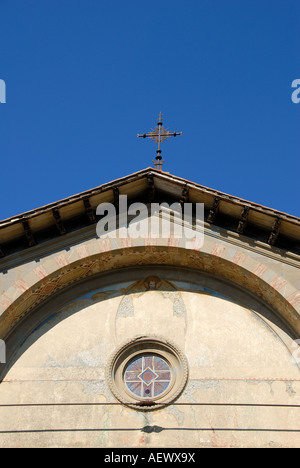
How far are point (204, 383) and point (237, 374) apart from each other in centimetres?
66

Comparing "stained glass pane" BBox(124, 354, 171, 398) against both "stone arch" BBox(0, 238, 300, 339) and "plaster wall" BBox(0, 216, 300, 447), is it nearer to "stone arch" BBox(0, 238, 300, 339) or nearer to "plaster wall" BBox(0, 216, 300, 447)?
"plaster wall" BBox(0, 216, 300, 447)

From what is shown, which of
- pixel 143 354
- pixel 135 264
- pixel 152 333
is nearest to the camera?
pixel 143 354

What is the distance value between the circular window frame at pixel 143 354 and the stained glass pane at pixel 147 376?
0.07 metres

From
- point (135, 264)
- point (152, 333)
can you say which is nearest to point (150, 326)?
point (152, 333)

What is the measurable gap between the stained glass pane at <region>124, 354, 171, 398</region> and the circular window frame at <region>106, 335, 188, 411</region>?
7 cm

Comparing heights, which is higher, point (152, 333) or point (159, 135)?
point (159, 135)

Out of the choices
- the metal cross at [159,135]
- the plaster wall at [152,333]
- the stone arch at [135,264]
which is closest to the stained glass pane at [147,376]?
the plaster wall at [152,333]

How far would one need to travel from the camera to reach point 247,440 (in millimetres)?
12781

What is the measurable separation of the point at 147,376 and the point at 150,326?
1051mm

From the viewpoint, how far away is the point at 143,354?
46.7ft

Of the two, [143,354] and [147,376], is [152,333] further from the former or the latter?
[147,376]
